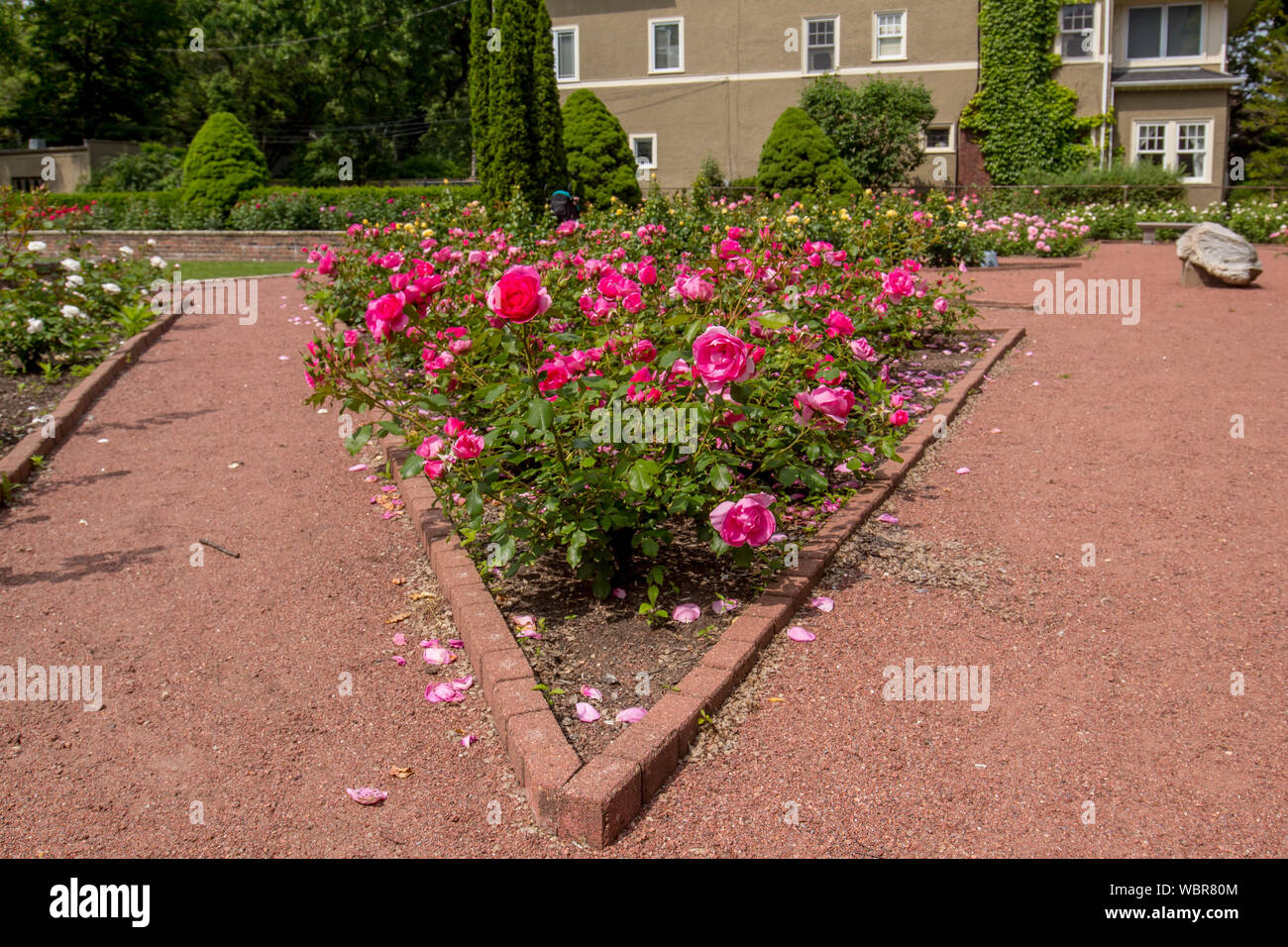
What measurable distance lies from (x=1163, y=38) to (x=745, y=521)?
2628 cm

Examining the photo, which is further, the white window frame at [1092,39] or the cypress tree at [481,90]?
the white window frame at [1092,39]

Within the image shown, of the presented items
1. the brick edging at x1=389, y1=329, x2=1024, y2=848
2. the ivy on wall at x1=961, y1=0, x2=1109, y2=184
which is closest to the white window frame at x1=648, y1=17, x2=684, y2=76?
the ivy on wall at x1=961, y1=0, x2=1109, y2=184

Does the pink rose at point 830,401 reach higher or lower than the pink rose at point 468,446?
higher

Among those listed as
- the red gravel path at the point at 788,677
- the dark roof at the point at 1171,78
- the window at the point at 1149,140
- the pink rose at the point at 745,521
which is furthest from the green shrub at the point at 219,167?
the window at the point at 1149,140

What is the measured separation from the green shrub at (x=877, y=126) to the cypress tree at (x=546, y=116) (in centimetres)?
Result: 954

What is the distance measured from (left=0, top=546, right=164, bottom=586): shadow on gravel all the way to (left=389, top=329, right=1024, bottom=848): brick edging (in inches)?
50.5

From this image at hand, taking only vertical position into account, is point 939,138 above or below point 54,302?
above

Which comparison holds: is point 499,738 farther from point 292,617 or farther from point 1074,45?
point 1074,45

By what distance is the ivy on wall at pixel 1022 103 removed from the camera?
2295 centimetres

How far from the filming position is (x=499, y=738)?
3.14 metres

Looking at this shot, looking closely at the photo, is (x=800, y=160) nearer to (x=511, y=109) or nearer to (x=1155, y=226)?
(x=1155, y=226)

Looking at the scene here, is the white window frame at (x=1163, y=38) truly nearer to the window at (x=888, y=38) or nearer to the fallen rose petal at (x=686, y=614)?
the window at (x=888, y=38)

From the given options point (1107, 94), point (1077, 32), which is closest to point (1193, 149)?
point (1107, 94)

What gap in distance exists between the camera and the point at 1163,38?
2433 centimetres
